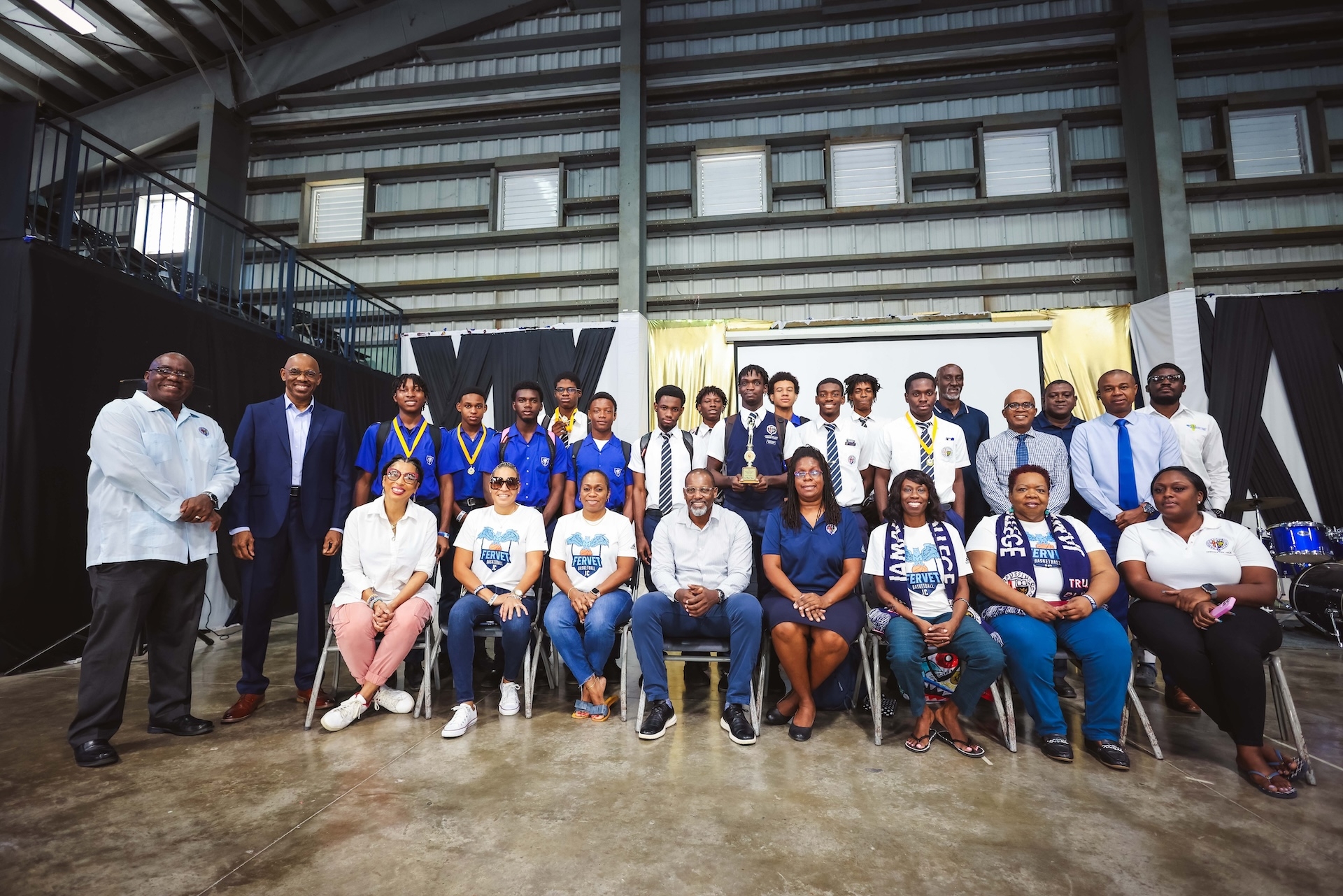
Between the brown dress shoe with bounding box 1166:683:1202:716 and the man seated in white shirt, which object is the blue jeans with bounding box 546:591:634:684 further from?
the brown dress shoe with bounding box 1166:683:1202:716

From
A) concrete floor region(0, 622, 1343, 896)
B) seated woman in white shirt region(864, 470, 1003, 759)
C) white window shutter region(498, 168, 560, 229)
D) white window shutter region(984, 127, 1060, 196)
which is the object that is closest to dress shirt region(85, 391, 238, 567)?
concrete floor region(0, 622, 1343, 896)

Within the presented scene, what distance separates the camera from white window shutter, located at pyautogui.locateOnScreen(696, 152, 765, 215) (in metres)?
7.95

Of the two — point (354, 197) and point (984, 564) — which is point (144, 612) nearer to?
point (984, 564)

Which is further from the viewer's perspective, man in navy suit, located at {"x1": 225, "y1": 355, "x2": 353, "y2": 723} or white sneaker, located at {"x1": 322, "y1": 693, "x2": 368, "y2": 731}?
man in navy suit, located at {"x1": 225, "y1": 355, "x2": 353, "y2": 723}

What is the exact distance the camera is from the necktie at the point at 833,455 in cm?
352

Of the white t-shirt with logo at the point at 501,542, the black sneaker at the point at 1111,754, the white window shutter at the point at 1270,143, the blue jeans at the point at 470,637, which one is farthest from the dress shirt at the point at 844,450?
the white window shutter at the point at 1270,143

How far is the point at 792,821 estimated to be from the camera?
1913 mm

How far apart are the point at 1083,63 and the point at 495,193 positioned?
23.7 feet

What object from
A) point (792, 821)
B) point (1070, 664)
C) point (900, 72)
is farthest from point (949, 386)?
point (900, 72)

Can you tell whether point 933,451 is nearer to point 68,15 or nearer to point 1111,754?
point 1111,754

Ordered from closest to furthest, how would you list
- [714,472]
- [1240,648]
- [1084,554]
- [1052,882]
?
[1052,882], [1240,648], [1084,554], [714,472]

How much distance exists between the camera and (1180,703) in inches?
118

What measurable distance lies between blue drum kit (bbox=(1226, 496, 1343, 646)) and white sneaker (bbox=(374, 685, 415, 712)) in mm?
5378

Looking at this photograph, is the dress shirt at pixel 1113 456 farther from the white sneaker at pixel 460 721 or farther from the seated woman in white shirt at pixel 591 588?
the white sneaker at pixel 460 721
